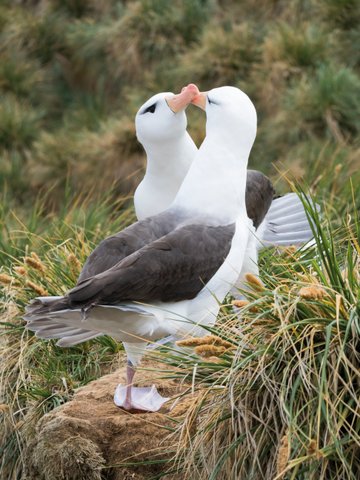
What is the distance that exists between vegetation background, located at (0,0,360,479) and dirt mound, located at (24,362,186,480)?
0.54m

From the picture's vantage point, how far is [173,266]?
3.85 m

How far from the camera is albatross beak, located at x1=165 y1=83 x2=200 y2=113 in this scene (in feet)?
14.6

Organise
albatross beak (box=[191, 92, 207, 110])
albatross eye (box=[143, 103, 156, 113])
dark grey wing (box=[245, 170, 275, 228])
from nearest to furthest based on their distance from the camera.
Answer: albatross beak (box=[191, 92, 207, 110]) < albatross eye (box=[143, 103, 156, 113]) < dark grey wing (box=[245, 170, 275, 228])

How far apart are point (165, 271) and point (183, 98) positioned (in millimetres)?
981

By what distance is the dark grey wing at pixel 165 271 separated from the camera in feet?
12.0

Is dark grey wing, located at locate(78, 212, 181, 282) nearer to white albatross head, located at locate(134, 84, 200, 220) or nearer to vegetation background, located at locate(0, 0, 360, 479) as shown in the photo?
white albatross head, located at locate(134, 84, 200, 220)

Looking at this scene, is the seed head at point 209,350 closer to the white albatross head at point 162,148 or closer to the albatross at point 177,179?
the albatross at point 177,179

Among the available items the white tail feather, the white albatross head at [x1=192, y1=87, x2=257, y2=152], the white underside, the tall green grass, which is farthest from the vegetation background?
the white albatross head at [x1=192, y1=87, x2=257, y2=152]

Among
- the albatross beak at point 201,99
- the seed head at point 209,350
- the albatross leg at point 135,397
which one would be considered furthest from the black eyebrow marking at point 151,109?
the seed head at point 209,350

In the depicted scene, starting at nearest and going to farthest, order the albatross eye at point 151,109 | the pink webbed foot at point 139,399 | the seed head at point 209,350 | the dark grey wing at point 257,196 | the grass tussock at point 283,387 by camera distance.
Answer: the grass tussock at point 283,387
the seed head at point 209,350
the pink webbed foot at point 139,399
the albatross eye at point 151,109
the dark grey wing at point 257,196

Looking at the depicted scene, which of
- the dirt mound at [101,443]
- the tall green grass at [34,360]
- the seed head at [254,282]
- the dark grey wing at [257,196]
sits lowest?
the tall green grass at [34,360]

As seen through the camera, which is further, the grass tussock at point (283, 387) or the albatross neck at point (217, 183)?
the albatross neck at point (217, 183)

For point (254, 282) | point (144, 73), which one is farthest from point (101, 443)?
point (144, 73)

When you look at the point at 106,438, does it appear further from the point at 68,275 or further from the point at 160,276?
the point at 68,275
